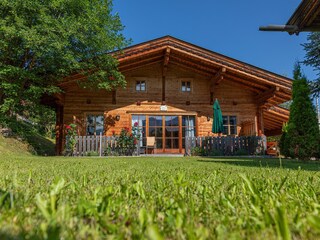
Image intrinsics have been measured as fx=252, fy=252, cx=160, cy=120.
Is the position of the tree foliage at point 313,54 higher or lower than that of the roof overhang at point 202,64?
higher

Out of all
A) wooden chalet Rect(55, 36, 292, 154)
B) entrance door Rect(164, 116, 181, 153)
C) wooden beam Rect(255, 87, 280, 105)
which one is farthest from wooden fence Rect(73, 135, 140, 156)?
wooden beam Rect(255, 87, 280, 105)

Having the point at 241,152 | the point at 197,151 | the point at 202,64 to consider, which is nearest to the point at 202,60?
the point at 202,64

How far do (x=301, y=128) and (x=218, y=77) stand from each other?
702 cm

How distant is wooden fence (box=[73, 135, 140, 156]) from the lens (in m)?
12.9

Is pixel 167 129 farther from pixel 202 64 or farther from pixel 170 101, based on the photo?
pixel 202 64

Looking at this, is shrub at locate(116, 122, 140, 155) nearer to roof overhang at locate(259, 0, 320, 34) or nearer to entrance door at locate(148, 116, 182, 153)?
entrance door at locate(148, 116, 182, 153)

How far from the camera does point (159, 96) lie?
626 inches

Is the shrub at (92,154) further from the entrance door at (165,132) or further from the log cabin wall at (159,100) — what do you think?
the entrance door at (165,132)

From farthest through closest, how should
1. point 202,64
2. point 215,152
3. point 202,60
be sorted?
1. point 202,64
2. point 202,60
3. point 215,152

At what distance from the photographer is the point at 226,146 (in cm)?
1343

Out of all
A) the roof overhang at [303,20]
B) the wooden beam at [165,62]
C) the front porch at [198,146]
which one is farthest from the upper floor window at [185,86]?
the roof overhang at [303,20]

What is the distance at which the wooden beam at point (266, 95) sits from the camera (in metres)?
13.9

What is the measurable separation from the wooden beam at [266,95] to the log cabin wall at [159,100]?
0.54 meters

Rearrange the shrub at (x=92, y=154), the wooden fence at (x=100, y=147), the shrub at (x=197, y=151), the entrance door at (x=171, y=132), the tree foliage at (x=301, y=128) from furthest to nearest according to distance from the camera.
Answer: the entrance door at (x=171, y=132)
the shrub at (x=197, y=151)
the wooden fence at (x=100, y=147)
the shrub at (x=92, y=154)
the tree foliage at (x=301, y=128)
